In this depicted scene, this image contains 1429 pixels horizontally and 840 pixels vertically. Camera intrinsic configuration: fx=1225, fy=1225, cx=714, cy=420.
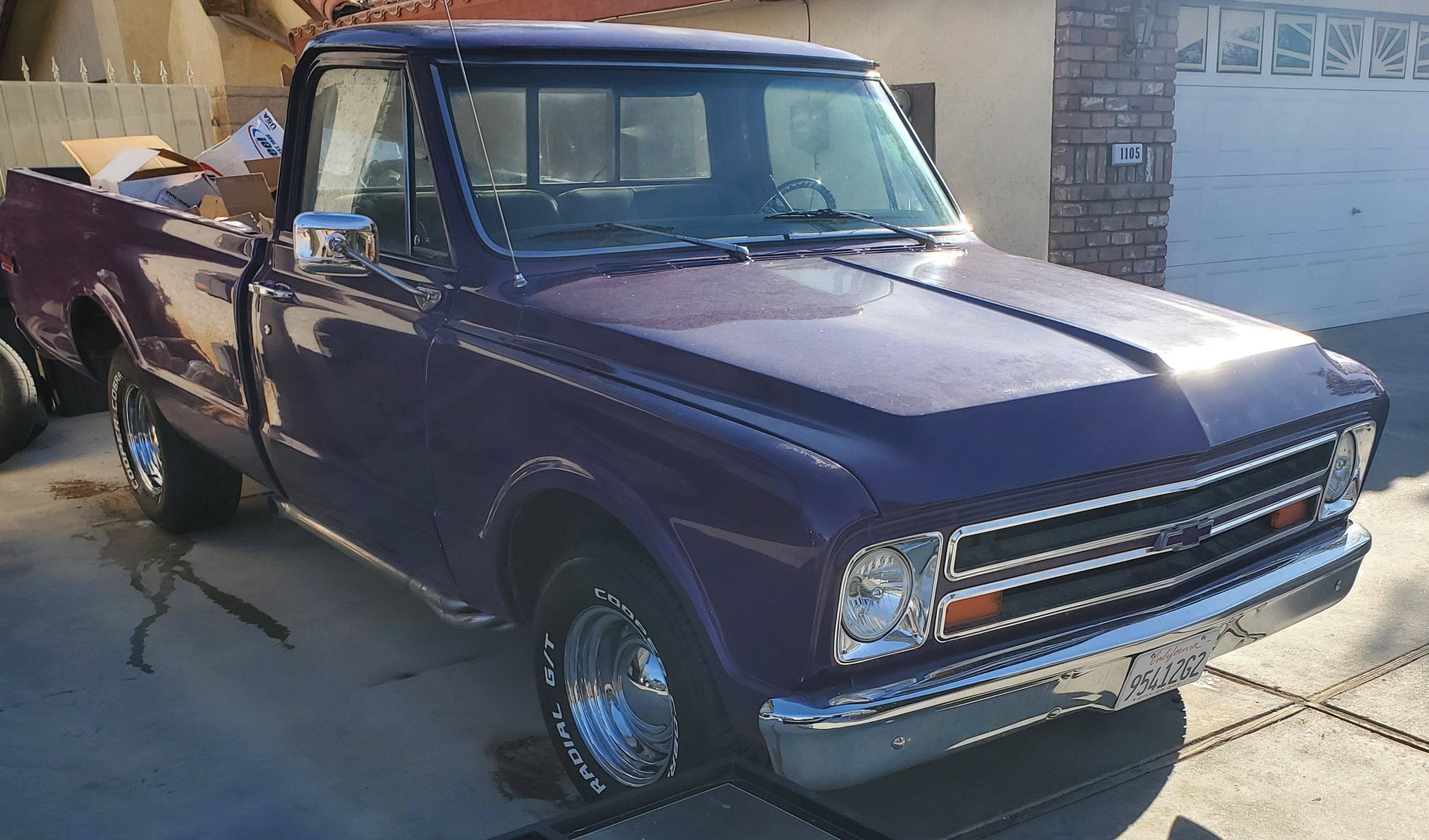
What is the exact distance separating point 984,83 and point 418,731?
5.88 m

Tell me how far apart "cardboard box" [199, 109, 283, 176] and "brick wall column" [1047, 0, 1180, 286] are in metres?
4.55

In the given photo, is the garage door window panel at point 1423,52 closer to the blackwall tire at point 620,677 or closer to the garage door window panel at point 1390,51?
the garage door window panel at point 1390,51

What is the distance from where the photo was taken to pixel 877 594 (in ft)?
7.55

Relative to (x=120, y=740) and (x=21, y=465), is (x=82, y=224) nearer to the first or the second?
(x=21, y=465)

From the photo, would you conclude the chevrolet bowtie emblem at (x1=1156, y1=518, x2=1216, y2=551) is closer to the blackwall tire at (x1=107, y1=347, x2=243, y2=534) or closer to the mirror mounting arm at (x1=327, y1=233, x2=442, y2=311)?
the mirror mounting arm at (x1=327, y1=233, x2=442, y2=311)

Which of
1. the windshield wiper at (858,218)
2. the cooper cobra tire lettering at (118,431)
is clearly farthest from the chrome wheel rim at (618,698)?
the cooper cobra tire lettering at (118,431)

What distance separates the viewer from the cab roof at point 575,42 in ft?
11.1

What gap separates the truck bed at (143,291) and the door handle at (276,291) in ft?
0.42

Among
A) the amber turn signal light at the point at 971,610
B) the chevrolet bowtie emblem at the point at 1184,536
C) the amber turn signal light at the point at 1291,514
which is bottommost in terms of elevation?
the amber turn signal light at the point at 1291,514

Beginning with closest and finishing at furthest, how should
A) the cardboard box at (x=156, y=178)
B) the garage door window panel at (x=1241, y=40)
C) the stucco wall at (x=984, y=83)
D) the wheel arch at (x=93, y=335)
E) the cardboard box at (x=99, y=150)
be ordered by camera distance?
the wheel arch at (x=93, y=335) → the cardboard box at (x=156, y=178) → the cardboard box at (x=99, y=150) → the stucco wall at (x=984, y=83) → the garage door window panel at (x=1241, y=40)

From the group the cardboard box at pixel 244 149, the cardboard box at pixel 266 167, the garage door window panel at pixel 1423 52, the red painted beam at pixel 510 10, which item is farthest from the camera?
the garage door window panel at pixel 1423 52

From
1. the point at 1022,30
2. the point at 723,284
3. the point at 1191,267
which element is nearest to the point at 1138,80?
the point at 1022,30

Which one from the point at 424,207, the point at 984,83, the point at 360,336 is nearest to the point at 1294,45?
the point at 984,83

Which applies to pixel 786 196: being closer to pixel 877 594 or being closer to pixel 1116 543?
pixel 1116 543
